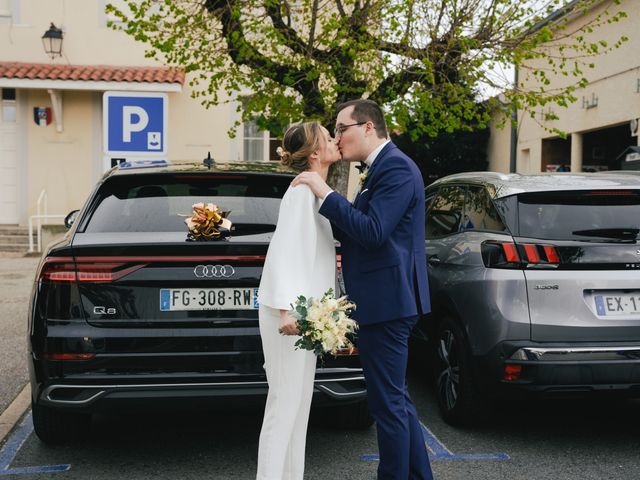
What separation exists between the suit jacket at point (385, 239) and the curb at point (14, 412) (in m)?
2.74

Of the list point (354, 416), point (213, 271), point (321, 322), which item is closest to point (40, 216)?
point (354, 416)

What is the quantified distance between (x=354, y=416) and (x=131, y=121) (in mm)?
3895

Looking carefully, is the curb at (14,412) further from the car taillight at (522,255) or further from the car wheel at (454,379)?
the car taillight at (522,255)

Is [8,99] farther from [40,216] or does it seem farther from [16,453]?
[16,453]

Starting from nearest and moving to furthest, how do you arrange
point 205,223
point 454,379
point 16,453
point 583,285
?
point 205,223, point 583,285, point 16,453, point 454,379

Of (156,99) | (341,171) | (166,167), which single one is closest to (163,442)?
(166,167)

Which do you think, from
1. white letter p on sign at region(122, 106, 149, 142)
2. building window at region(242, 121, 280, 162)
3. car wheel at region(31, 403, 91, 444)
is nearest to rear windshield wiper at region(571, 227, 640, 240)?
car wheel at region(31, 403, 91, 444)

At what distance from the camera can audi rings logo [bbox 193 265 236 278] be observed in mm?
4109

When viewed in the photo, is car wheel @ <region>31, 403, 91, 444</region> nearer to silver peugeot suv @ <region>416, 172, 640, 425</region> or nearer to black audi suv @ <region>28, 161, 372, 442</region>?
black audi suv @ <region>28, 161, 372, 442</region>

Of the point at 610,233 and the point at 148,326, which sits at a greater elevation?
the point at 610,233

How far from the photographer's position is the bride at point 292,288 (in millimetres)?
3393

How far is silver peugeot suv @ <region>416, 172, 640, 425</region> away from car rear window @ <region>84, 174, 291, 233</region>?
4.36 feet

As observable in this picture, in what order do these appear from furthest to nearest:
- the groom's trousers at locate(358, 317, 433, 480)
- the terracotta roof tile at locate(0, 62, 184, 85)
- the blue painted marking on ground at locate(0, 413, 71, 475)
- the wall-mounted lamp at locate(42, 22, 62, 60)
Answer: the wall-mounted lamp at locate(42, 22, 62, 60), the terracotta roof tile at locate(0, 62, 184, 85), the blue painted marking on ground at locate(0, 413, 71, 475), the groom's trousers at locate(358, 317, 433, 480)

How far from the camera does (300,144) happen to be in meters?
3.45
